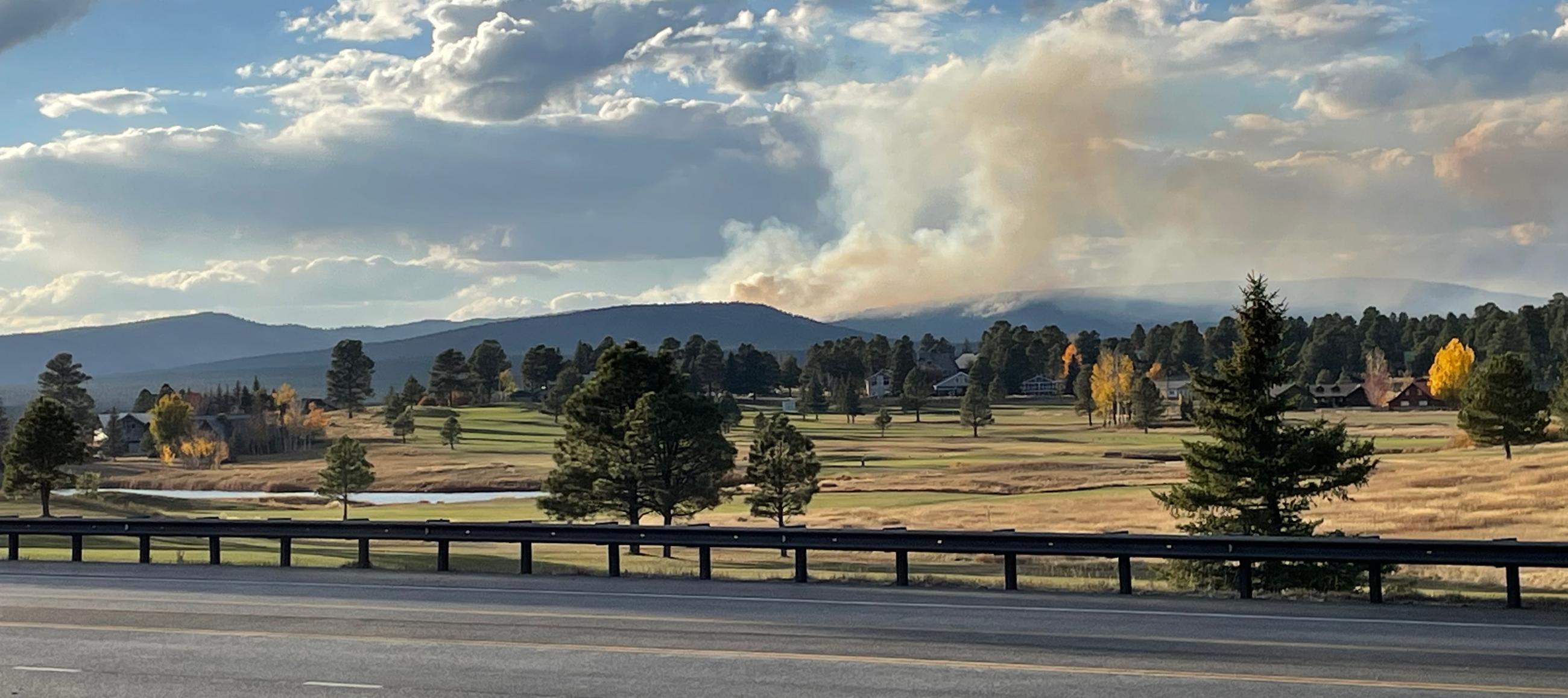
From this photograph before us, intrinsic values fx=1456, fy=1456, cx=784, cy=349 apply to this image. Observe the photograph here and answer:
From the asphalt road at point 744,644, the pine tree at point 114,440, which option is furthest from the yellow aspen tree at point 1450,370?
the asphalt road at point 744,644

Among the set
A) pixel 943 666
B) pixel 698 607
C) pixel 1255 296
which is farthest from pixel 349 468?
pixel 943 666

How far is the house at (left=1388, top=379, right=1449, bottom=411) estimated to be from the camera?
161 meters

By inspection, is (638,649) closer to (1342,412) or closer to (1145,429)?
(1145,429)

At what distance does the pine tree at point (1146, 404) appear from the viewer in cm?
13750

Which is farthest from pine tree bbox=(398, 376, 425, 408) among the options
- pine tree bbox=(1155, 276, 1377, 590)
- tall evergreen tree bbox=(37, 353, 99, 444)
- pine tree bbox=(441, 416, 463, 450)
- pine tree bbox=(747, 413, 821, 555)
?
pine tree bbox=(1155, 276, 1377, 590)

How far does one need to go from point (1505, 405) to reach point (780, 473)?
41646 mm

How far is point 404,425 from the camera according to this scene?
140 metres

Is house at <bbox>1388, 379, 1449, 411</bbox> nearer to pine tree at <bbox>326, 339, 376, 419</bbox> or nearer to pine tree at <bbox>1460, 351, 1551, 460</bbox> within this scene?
pine tree at <bbox>1460, 351, 1551, 460</bbox>

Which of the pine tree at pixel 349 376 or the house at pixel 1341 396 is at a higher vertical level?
the pine tree at pixel 349 376

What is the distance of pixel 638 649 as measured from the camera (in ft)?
48.8

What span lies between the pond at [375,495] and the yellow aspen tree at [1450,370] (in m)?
99.2

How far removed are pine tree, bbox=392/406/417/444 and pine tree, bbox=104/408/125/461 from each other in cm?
3202

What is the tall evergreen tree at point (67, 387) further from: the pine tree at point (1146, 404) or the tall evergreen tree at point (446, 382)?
the pine tree at point (1146, 404)

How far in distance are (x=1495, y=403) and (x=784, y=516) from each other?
41.0 meters
